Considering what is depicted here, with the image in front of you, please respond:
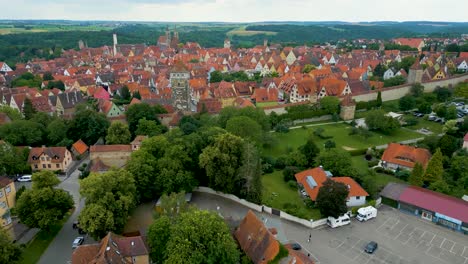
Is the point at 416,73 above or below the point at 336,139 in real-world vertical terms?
above

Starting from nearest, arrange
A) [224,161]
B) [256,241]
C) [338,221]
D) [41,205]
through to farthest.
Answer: [256,241] → [41,205] → [338,221] → [224,161]

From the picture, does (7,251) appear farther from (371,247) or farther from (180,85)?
(180,85)

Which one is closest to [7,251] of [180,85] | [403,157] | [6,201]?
[6,201]

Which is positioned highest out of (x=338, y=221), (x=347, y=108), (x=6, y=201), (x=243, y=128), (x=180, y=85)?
(x=180, y=85)

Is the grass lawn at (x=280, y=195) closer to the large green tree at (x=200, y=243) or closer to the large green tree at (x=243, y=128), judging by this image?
the large green tree at (x=243, y=128)

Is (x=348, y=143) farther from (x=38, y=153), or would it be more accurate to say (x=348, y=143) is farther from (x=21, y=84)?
(x=21, y=84)

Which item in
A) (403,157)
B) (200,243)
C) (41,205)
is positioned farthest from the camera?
(403,157)

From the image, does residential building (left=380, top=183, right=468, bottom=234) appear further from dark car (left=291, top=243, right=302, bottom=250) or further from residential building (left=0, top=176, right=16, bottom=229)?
residential building (left=0, top=176, right=16, bottom=229)

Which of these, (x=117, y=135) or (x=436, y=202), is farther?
(x=117, y=135)
